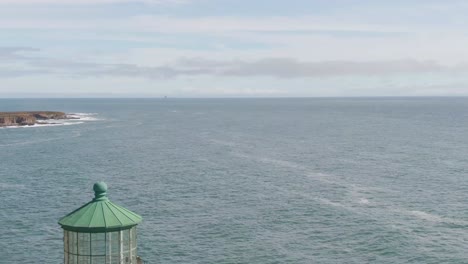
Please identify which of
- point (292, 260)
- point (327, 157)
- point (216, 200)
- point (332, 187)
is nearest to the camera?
point (292, 260)

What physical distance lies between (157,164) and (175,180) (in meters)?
15.1

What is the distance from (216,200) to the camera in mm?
61438

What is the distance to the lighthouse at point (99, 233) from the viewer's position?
15.6m

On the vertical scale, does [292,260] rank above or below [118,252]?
below

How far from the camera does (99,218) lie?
1567 centimetres

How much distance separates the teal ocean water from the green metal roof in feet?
91.2

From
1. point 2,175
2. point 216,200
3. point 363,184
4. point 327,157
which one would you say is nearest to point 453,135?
point 327,157

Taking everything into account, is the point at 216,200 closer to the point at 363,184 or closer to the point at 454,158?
the point at 363,184

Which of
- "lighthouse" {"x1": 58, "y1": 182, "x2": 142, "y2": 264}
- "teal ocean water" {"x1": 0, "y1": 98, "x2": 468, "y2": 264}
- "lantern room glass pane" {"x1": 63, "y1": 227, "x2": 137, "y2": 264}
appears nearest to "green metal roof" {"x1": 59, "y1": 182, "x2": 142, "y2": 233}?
"lighthouse" {"x1": 58, "y1": 182, "x2": 142, "y2": 264}

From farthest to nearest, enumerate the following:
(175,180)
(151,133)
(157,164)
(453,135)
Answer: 1. (151,133)
2. (453,135)
3. (157,164)
4. (175,180)

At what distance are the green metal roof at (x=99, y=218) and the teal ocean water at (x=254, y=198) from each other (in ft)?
91.2

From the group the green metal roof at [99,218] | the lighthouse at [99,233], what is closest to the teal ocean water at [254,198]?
the lighthouse at [99,233]

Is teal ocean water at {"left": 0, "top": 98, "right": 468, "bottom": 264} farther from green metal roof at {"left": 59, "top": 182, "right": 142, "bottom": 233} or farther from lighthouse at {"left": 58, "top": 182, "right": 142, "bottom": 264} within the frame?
green metal roof at {"left": 59, "top": 182, "right": 142, "bottom": 233}

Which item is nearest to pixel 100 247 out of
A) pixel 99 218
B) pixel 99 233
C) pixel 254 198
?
pixel 99 233
